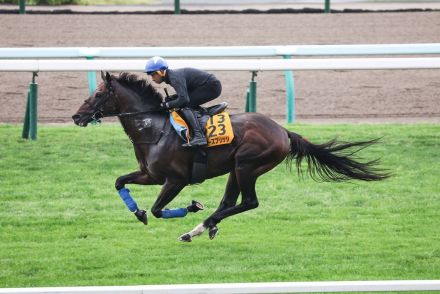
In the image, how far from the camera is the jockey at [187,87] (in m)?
8.23

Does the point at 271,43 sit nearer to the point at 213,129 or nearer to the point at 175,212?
the point at 213,129

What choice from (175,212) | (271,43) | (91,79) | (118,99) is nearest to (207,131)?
(175,212)

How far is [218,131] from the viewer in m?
8.30

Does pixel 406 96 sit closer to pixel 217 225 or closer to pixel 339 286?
pixel 217 225

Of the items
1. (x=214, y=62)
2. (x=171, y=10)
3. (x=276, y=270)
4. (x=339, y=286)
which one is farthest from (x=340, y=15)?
(x=339, y=286)

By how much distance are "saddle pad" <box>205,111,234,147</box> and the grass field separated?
2.63ft

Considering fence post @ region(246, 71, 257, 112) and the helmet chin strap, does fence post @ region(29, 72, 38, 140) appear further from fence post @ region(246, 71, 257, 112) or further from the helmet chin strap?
the helmet chin strap

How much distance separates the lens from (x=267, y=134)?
27.6ft

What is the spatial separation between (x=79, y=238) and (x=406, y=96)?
747 cm

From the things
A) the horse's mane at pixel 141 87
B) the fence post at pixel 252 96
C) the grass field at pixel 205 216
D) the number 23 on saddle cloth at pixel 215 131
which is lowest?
the grass field at pixel 205 216

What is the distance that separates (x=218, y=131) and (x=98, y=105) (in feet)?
3.30

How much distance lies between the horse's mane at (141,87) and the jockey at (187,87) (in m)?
0.25

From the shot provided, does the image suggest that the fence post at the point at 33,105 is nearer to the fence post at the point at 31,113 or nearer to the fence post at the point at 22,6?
the fence post at the point at 31,113

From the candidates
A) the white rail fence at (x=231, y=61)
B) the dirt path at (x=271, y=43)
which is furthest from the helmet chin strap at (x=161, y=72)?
the dirt path at (x=271, y=43)
